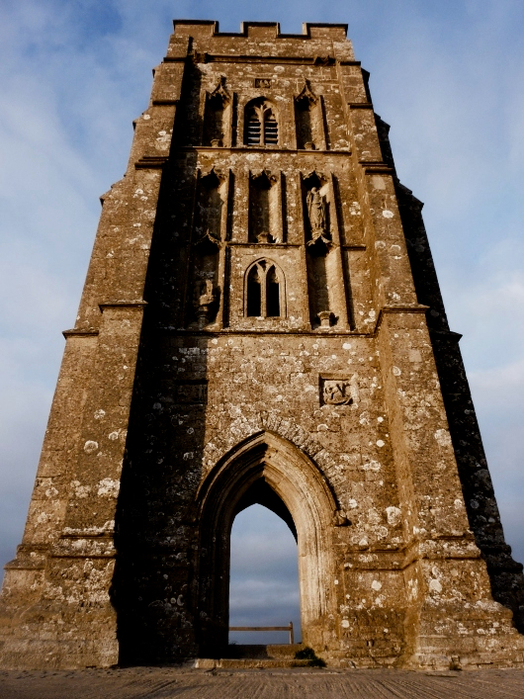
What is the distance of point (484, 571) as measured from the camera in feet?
23.9

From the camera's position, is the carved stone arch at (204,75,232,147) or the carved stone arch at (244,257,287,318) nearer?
the carved stone arch at (244,257,287,318)

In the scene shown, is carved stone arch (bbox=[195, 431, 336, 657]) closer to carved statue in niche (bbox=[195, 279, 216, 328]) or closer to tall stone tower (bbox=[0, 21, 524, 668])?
tall stone tower (bbox=[0, 21, 524, 668])

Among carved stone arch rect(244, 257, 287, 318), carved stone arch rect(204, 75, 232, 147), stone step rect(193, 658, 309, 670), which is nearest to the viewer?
Result: stone step rect(193, 658, 309, 670)

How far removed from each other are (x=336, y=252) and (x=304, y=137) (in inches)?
186

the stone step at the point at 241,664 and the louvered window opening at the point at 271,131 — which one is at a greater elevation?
the louvered window opening at the point at 271,131

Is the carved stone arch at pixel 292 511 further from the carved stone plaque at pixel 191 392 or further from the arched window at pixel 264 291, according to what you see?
the arched window at pixel 264 291

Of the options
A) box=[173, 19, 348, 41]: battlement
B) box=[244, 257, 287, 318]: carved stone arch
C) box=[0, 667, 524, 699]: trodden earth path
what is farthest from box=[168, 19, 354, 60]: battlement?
box=[0, 667, 524, 699]: trodden earth path

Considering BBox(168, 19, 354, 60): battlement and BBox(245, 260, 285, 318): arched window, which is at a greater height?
BBox(168, 19, 354, 60): battlement

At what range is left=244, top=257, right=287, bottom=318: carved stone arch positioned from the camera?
36.5ft

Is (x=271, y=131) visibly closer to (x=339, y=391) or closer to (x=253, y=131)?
(x=253, y=131)

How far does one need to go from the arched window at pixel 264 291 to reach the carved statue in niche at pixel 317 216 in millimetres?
1168

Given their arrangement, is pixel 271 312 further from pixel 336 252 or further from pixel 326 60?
pixel 326 60

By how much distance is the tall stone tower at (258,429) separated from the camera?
288 inches

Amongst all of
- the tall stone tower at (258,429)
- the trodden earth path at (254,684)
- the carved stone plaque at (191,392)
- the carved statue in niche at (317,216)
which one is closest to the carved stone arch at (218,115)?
the tall stone tower at (258,429)
